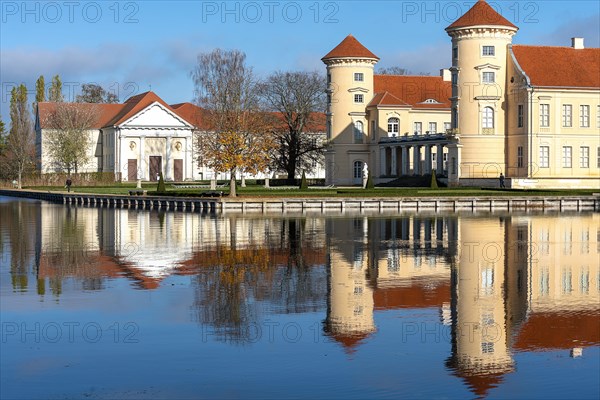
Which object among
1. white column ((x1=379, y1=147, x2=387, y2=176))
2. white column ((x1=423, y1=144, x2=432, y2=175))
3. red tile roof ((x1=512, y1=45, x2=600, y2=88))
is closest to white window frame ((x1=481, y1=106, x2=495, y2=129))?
red tile roof ((x1=512, y1=45, x2=600, y2=88))

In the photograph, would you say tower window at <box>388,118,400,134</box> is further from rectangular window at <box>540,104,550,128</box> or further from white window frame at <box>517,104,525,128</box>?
rectangular window at <box>540,104,550,128</box>

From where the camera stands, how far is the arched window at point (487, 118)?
7019 cm

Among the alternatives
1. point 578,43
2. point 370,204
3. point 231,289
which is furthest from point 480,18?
point 231,289

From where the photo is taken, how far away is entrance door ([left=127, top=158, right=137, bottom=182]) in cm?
9806

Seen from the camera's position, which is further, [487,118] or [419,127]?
[419,127]

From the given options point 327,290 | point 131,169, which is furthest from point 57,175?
point 327,290

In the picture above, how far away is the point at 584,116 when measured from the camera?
6919 centimetres

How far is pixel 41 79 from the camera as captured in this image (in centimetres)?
11731

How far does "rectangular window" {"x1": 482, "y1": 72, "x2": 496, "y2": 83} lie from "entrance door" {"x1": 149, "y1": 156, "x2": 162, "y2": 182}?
4066cm

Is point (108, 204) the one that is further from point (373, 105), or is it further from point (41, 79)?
point (41, 79)

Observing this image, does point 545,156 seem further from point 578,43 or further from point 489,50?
point 578,43

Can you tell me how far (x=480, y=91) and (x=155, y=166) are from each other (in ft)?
135

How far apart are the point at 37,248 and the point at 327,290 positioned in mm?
13184

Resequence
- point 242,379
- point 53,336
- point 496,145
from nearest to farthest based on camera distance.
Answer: point 242,379 → point 53,336 → point 496,145
